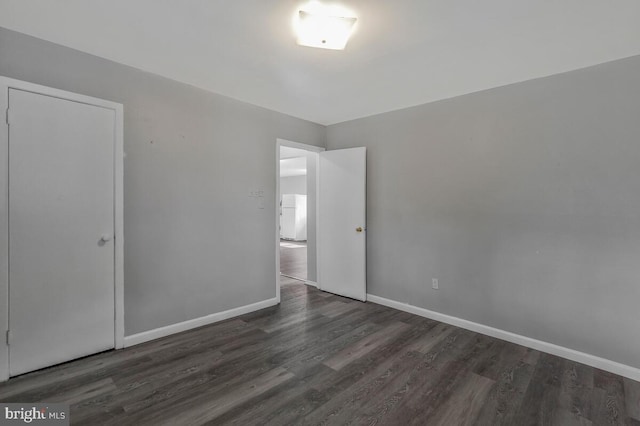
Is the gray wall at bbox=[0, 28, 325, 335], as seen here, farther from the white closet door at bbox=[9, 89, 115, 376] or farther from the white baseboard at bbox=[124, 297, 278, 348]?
the white closet door at bbox=[9, 89, 115, 376]

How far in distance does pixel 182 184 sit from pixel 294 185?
845 cm

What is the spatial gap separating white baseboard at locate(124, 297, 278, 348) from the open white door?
3.21ft

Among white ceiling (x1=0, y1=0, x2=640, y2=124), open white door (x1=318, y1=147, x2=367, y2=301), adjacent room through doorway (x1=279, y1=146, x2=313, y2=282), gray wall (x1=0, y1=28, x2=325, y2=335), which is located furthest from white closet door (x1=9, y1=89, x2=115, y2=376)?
adjacent room through doorway (x1=279, y1=146, x2=313, y2=282)

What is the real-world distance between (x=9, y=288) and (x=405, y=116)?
4024mm

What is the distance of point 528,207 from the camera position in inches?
109

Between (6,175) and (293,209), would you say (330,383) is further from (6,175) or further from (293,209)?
(293,209)

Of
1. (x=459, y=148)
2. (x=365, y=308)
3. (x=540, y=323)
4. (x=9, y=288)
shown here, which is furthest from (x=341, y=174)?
(x=9, y=288)

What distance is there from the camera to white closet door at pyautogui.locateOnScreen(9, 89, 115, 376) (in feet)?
7.09

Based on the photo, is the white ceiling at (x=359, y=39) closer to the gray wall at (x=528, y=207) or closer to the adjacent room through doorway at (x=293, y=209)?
the gray wall at (x=528, y=207)

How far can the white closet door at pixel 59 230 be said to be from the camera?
2.16m

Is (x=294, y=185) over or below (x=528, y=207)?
over

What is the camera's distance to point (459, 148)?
3.20 metres

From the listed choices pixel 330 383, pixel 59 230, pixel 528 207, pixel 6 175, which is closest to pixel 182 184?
pixel 59 230

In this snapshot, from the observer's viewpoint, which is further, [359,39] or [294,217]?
[294,217]
